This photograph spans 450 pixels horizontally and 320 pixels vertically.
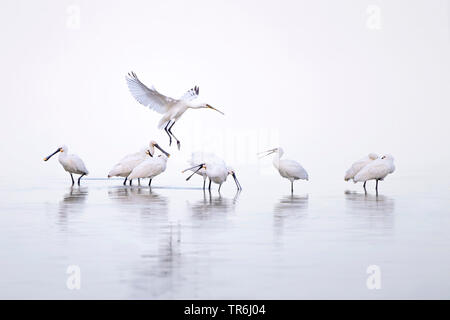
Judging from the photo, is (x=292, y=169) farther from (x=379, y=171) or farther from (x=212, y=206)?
(x=212, y=206)

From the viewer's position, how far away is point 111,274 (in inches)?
336

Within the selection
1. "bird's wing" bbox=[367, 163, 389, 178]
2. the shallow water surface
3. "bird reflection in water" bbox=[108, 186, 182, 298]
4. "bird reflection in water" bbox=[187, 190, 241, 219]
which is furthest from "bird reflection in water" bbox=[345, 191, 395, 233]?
"bird reflection in water" bbox=[108, 186, 182, 298]

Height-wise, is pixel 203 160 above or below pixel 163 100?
below

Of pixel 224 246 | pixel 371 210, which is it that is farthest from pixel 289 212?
pixel 224 246

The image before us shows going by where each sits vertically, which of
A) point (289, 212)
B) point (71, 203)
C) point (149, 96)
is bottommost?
point (289, 212)

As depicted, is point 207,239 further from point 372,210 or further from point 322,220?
point 372,210

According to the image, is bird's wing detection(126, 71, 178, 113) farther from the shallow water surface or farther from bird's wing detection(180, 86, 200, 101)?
the shallow water surface

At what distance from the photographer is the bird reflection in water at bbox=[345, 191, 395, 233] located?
1202cm

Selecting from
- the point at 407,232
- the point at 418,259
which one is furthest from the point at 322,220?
the point at 418,259

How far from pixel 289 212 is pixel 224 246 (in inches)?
147

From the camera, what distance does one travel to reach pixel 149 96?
22.7 m

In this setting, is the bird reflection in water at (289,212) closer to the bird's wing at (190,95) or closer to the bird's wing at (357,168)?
the bird's wing at (357,168)

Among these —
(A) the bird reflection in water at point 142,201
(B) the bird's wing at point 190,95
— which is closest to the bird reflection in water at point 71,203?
(A) the bird reflection in water at point 142,201

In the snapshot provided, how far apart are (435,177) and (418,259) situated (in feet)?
44.1
